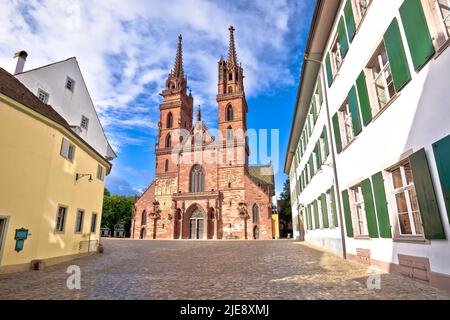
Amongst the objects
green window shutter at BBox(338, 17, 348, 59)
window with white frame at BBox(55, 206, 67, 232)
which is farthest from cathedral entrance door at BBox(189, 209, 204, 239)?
green window shutter at BBox(338, 17, 348, 59)

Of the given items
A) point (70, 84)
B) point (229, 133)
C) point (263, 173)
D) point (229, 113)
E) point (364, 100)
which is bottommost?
point (364, 100)

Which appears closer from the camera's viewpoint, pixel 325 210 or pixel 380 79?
pixel 380 79

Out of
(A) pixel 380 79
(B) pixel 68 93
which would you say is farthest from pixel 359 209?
(B) pixel 68 93

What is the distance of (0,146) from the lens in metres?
7.77

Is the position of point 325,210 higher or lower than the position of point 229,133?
lower

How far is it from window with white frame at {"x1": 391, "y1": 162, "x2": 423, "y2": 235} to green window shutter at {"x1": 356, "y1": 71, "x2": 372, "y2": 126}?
1.64m

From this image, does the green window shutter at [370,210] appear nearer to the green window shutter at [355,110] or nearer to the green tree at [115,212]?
the green window shutter at [355,110]

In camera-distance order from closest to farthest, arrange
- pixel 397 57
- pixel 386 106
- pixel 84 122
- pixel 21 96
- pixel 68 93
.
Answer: pixel 397 57 < pixel 386 106 < pixel 21 96 < pixel 68 93 < pixel 84 122

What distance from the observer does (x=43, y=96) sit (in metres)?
15.1

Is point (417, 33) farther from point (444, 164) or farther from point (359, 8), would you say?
point (359, 8)

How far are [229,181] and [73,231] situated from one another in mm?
29358

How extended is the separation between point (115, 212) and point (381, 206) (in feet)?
203
